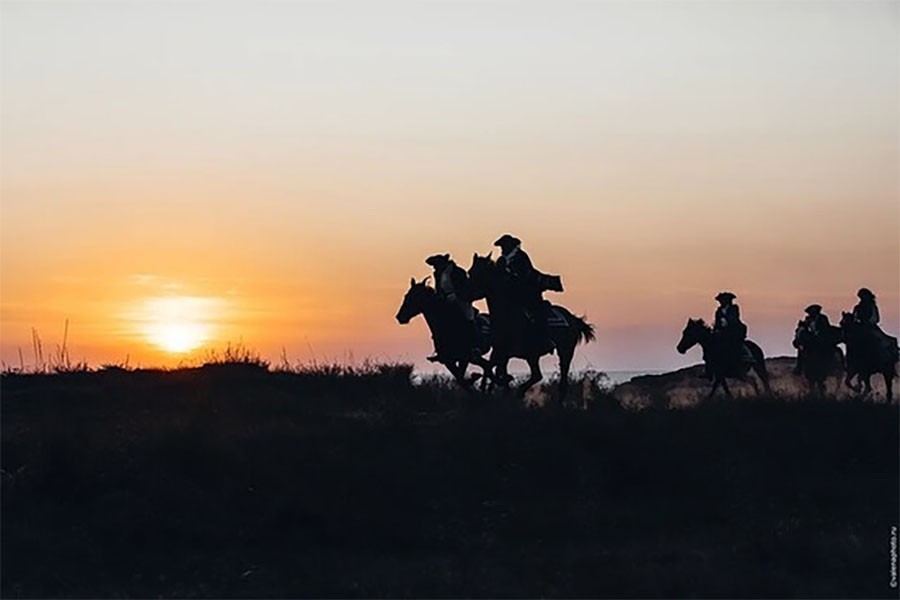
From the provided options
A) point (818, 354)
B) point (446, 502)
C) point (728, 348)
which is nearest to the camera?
point (446, 502)

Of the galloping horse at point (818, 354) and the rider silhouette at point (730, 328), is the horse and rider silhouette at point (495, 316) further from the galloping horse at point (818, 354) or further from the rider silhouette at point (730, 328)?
the galloping horse at point (818, 354)

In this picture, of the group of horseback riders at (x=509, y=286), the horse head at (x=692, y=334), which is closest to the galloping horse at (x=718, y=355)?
the horse head at (x=692, y=334)

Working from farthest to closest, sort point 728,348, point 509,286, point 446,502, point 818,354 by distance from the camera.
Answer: point 818,354, point 728,348, point 509,286, point 446,502

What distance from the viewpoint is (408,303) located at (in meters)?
27.1

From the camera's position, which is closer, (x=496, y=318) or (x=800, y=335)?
(x=496, y=318)

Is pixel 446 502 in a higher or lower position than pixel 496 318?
lower

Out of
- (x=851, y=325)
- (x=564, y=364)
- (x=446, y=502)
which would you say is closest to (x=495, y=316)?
(x=564, y=364)

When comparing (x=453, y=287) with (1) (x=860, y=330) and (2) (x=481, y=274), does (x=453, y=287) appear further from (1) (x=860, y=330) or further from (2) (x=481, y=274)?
(1) (x=860, y=330)

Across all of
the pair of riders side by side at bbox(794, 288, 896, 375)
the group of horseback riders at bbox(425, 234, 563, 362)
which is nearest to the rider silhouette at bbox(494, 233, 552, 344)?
the group of horseback riders at bbox(425, 234, 563, 362)

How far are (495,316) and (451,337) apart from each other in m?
1.03

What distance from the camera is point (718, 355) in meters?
32.3

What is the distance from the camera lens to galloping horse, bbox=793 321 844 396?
112 feet

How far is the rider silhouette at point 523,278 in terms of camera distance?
2578cm

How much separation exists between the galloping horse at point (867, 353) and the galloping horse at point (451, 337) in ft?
32.3
